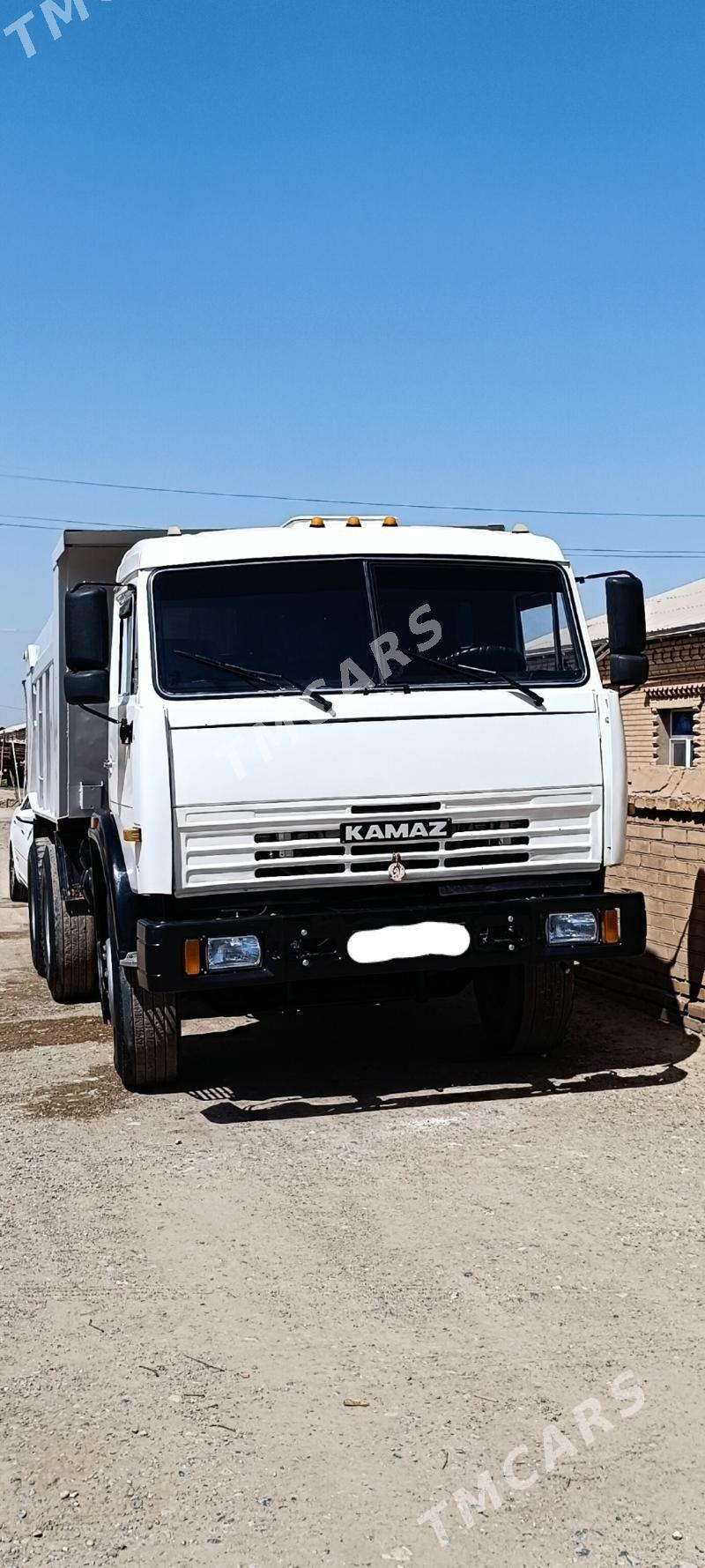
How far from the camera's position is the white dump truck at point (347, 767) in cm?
577

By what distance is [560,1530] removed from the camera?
9.53ft

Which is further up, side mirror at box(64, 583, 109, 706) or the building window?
side mirror at box(64, 583, 109, 706)

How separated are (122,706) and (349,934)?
5.00 ft

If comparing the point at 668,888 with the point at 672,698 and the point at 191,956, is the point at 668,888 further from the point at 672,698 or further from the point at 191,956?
the point at 672,698

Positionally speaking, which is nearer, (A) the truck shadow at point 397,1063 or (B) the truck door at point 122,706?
(B) the truck door at point 122,706

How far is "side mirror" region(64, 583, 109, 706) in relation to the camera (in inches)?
245

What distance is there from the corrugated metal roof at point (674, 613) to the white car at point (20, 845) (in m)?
7.04

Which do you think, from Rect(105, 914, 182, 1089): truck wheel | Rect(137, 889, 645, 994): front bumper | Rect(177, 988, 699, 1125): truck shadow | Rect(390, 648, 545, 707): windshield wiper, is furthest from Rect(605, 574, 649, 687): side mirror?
Rect(105, 914, 182, 1089): truck wheel

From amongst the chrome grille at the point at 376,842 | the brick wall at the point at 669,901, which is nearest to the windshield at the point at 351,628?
the chrome grille at the point at 376,842

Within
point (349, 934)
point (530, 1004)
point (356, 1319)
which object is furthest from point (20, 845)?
point (356, 1319)

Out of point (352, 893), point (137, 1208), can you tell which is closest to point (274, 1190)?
point (137, 1208)

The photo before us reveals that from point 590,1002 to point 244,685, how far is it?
12.3 ft

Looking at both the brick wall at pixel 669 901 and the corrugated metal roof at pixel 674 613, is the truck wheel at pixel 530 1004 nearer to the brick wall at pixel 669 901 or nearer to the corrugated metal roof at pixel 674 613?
the brick wall at pixel 669 901

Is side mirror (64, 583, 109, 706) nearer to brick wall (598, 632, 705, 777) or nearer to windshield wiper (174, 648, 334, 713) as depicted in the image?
windshield wiper (174, 648, 334, 713)
